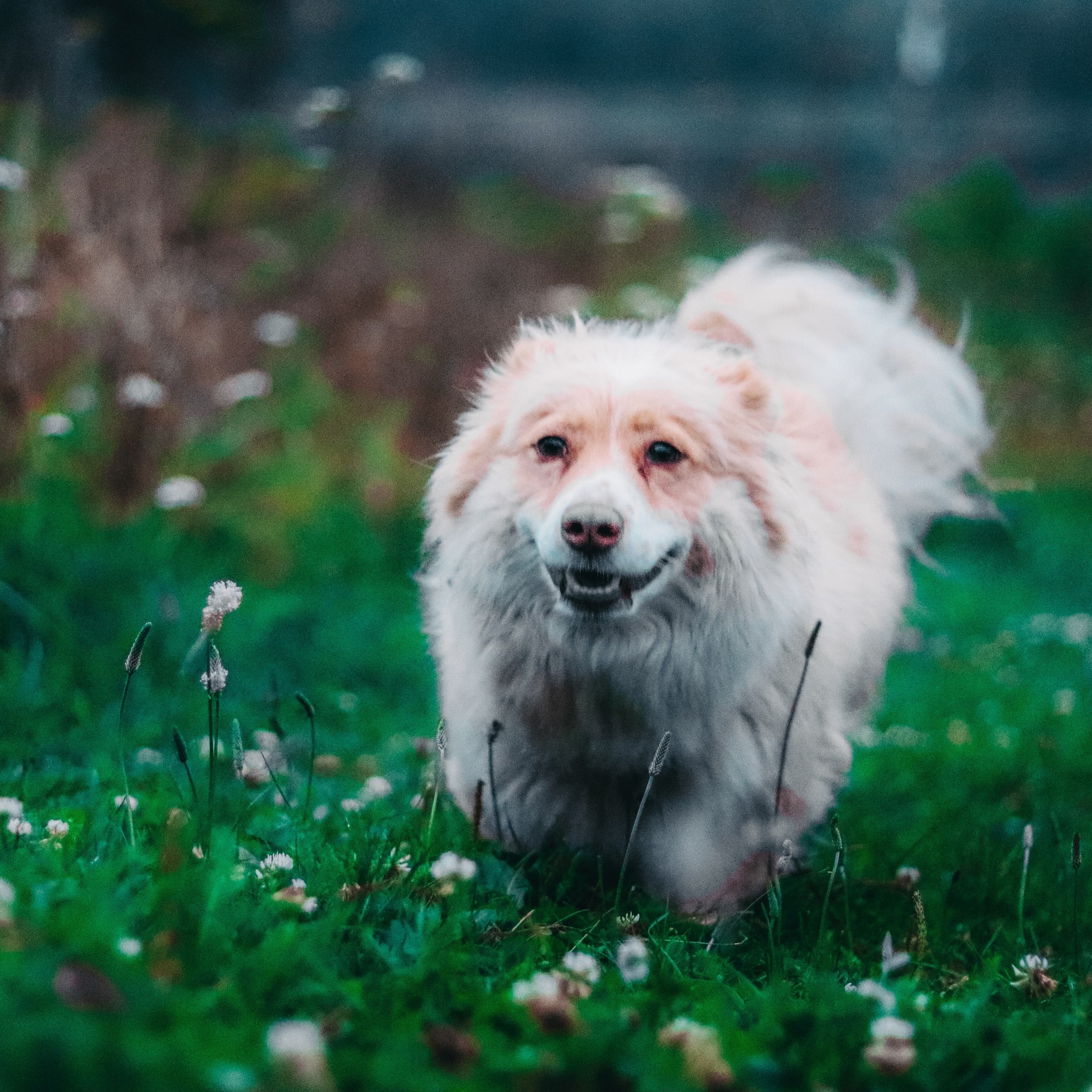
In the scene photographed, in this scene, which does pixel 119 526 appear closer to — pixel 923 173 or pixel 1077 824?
pixel 1077 824

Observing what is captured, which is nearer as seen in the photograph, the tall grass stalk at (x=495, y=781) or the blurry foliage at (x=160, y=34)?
the tall grass stalk at (x=495, y=781)

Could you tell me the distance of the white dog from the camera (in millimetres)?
2473

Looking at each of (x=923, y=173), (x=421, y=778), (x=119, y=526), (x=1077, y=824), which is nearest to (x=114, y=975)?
(x=421, y=778)

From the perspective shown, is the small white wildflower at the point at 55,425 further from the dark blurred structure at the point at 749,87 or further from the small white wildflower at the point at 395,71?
the dark blurred structure at the point at 749,87

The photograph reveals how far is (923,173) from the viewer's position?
46.5 feet

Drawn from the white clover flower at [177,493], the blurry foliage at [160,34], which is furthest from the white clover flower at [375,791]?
the blurry foliage at [160,34]

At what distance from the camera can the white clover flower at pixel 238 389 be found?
4.91 metres

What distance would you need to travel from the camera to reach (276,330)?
223 inches

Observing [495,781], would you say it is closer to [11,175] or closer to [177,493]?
[177,493]

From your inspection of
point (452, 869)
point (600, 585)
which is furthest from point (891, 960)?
point (600, 585)

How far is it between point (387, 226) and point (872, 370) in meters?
7.03

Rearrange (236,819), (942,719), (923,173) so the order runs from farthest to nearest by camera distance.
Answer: (923,173), (942,719), (236,819)

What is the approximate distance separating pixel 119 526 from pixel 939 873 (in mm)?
3398

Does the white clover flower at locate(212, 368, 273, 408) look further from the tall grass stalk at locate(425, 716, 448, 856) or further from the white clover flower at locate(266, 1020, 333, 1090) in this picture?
the white clover flower at locate(266, 1020, 333, 1090)
